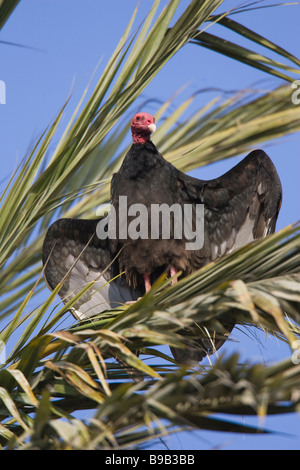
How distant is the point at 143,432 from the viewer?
1.91 metres

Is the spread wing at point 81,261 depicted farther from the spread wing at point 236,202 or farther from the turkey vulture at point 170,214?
the spread wing at point 236,202

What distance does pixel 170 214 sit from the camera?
4113 mm

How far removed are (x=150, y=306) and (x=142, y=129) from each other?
2095 mm

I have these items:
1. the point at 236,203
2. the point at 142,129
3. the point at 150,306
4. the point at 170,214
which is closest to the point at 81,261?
the point at 170,214

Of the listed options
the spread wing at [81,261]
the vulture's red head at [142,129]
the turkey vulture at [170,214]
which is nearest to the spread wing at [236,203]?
the turkey vulture at [170,214]

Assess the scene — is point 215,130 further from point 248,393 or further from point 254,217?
point 248,393

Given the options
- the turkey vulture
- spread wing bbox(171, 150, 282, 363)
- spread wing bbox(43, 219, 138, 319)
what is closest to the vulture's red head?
the turkey vulture

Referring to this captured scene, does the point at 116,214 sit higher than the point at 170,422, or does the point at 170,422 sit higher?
the point at 116,214

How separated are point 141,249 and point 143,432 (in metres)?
2.36

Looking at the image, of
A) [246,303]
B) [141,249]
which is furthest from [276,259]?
[141,249]

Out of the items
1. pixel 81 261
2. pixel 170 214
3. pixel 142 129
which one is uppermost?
pixel 142 129

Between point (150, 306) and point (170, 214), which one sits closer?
point (150, 306)

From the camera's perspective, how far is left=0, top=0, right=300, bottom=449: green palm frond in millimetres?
1825

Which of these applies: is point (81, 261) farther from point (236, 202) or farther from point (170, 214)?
point (236, 202)
